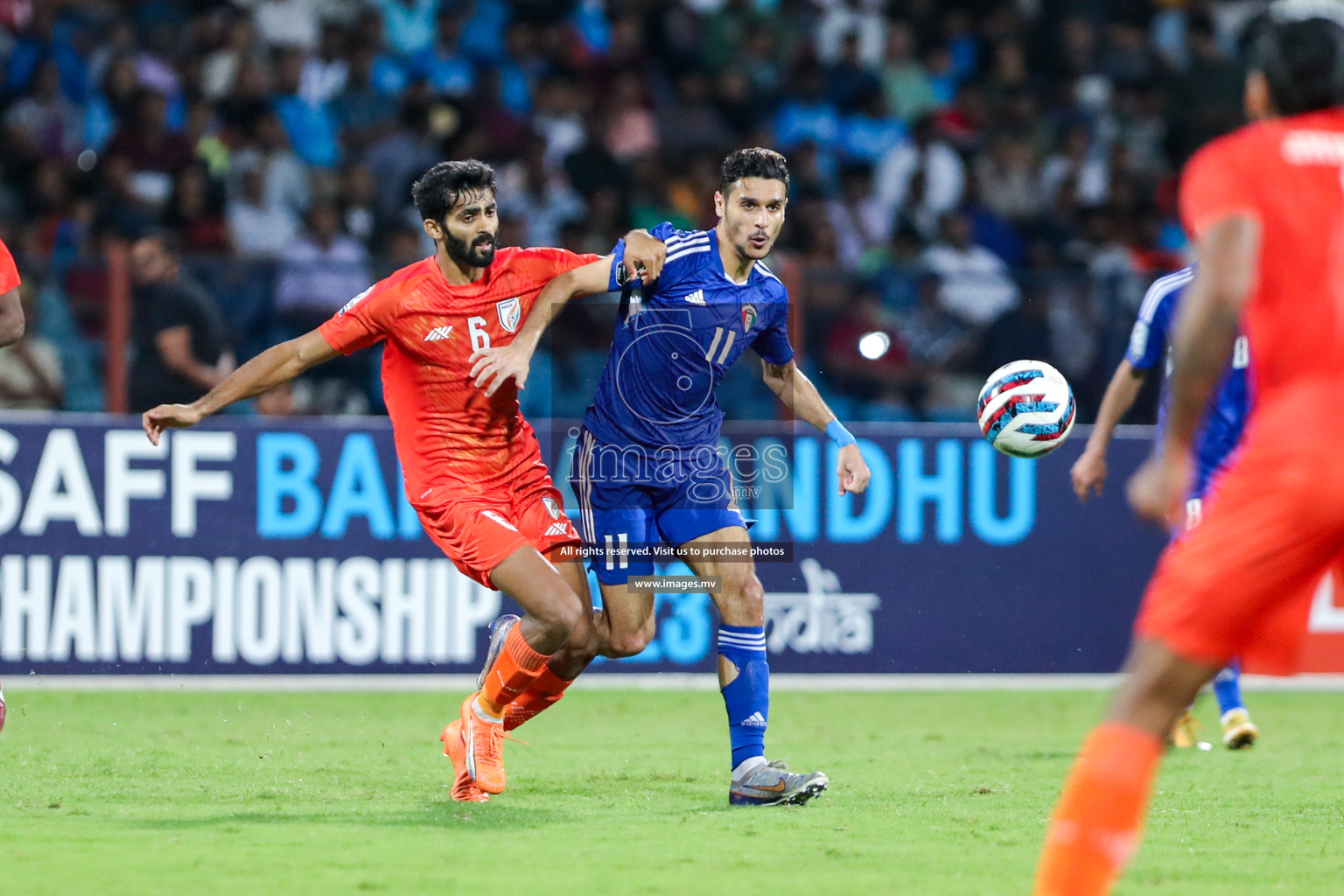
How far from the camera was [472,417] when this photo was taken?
22.5ft

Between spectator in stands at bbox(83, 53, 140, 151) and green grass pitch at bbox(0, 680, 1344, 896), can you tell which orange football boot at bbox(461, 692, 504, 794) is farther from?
spectator in stands at bbox(83, 53, 140, 151)

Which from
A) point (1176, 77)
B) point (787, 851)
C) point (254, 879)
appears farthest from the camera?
point (1176, 77)

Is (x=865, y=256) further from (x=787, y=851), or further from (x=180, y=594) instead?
(x=787, y=851)

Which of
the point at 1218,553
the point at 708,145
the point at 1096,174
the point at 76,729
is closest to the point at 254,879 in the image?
the point at 1218,553

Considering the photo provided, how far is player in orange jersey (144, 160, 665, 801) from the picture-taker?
6.51m

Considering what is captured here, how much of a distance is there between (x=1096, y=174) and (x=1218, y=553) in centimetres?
1200

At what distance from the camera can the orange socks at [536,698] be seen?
6.90 m

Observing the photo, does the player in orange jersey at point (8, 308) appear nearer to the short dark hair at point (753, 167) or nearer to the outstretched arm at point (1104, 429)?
the short dark hair at point (753, 167)

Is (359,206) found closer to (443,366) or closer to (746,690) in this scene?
(443,366)

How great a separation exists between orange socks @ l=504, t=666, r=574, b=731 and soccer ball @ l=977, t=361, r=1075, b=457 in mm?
2158

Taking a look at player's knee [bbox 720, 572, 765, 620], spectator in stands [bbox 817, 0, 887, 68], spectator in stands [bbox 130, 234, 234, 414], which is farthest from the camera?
spectator in stands [bbox 817, 0, 887, 68]

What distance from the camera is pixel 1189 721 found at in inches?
328

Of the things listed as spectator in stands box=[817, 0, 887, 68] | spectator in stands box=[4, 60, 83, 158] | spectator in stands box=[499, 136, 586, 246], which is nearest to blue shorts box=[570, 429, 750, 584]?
spectator in stands box=[499, 136, 586, 246]

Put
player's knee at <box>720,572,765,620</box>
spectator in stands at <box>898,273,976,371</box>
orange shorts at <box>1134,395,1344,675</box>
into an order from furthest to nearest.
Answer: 1. spectator in stands at <box>898,273,976,371</box>
2. player's knee at <box>720,572,765,620</box>
3. orange shorts at <box>1134,395,1344,675</box>
